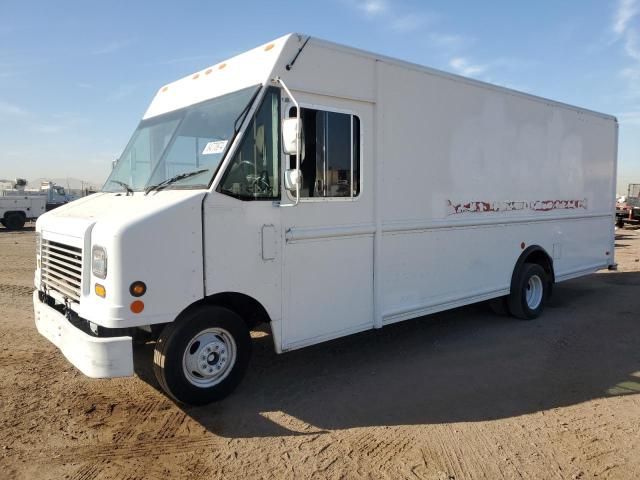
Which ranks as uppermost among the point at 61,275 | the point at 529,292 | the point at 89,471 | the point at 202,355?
the point at 61,275

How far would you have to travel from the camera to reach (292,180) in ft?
14.0

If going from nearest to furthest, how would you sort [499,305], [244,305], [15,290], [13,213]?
[244,305], [499,305], [15,290], [13,213]

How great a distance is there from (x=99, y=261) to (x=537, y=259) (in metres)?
6.15

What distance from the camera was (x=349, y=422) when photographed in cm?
411

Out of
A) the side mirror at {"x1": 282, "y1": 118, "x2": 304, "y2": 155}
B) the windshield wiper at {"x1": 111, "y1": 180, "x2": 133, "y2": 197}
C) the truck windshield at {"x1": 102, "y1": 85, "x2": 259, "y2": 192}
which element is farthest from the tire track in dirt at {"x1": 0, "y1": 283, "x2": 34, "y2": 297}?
the side mirror at {"x1": 282, "y1": 118, "x2": 304, "y2": 155}

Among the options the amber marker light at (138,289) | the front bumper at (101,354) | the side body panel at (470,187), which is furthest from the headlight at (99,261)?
the side body panel at (470,187)

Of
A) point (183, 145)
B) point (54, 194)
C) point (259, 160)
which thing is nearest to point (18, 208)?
point (54, 194)

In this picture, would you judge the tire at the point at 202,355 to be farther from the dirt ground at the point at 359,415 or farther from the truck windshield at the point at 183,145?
the truck windshield at the point at 183,145

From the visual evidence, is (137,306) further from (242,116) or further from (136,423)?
(242,116)

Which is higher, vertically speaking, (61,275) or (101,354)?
(61,275)

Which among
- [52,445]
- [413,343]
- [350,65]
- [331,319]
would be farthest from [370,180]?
[52,445]

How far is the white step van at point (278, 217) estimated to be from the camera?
3.84 meters

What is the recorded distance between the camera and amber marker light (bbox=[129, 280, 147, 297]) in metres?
3.64

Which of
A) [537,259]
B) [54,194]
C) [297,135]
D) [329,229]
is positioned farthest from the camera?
[54,194]
